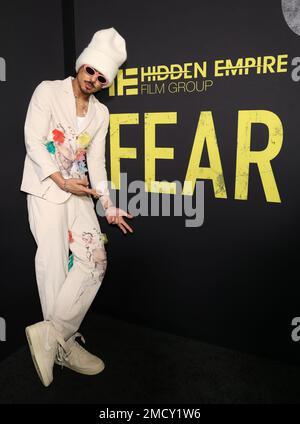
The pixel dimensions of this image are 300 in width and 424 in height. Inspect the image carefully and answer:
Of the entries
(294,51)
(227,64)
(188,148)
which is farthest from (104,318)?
(294,51)

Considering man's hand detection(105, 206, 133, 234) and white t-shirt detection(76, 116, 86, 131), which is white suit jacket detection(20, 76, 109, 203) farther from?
man's hand detection(105, 206, 133, 234)

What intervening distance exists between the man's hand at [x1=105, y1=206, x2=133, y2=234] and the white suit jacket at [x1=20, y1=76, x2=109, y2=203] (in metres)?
0.27

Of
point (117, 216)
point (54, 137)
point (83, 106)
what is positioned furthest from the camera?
point (117, 216)

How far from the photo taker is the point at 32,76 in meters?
1.98

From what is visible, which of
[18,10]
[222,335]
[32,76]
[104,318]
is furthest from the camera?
[104,318]

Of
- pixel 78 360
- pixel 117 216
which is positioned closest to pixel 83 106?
pixel 117 216

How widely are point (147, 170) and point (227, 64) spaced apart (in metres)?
0.71

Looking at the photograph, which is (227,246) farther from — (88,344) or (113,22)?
→ (113,22)

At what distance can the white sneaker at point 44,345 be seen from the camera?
1802 millimetres

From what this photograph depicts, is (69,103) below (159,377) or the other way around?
the other way around

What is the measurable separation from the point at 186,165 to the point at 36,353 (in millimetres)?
1235

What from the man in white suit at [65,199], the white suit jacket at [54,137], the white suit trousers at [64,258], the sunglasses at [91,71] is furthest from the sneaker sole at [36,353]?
the sunglasses at [91,71]

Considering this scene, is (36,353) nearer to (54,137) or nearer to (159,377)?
(159,377)

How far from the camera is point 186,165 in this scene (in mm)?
2062
